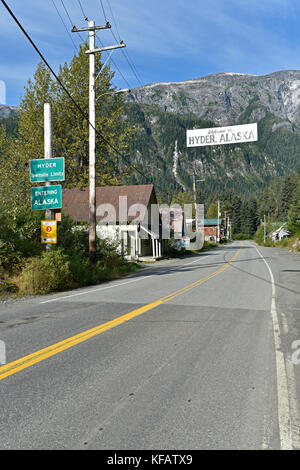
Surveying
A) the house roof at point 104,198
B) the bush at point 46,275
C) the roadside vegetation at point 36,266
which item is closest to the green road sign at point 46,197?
the roadside vegetation at point 36,266

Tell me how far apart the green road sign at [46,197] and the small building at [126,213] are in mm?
16677

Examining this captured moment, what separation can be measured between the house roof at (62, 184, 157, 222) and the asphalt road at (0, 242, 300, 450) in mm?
25760

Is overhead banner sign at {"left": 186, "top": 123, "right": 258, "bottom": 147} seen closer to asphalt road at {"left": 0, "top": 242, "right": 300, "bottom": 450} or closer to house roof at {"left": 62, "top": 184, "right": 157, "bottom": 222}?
asphalt road at {"left": 0, "top": 242, "right": 300, "bottom": 450}

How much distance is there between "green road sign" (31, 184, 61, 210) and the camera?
1445cm

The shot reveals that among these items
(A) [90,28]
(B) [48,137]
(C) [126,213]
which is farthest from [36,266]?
(C) [126,213]

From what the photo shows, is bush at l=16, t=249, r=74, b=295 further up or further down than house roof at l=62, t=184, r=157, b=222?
further down

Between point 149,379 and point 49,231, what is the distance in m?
10.7

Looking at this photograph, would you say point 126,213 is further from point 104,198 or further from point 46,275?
point 46,275

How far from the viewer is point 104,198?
3534 centimetres

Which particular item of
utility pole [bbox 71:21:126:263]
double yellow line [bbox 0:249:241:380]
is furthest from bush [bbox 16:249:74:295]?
double yellow line [bbox 0:249:241:380]

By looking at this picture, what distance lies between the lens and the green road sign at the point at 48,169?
47.5 ft

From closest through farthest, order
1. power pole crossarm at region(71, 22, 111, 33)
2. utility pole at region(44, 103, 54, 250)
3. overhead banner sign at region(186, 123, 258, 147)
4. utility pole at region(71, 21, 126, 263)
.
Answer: utility pole at region(44, 103, 54, 250), utility pole at region(71, 21, 126, 263), power pole crossarm at region(71, 22, 111, 33), overhead banner sign at region(186, 123, 258, 147)

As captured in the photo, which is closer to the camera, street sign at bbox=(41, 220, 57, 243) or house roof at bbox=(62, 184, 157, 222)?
street sign at bbox=(41, 220, 57, 243)

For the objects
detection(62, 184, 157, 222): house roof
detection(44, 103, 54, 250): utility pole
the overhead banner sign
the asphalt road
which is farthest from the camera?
detection(62, 184, 157, 222): house roof
